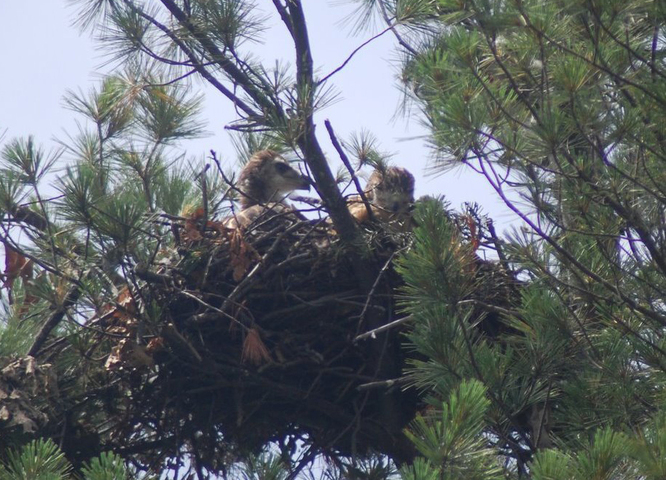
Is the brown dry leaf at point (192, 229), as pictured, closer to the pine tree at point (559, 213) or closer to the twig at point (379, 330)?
the twig at point (379, 330)

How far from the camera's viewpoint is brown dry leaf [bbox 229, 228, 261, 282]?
5895 mm

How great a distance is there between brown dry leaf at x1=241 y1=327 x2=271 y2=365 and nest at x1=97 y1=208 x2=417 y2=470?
20mm

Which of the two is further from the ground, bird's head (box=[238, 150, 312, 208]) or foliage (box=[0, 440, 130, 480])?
bird's head (box=[238, 150, 312, 208])

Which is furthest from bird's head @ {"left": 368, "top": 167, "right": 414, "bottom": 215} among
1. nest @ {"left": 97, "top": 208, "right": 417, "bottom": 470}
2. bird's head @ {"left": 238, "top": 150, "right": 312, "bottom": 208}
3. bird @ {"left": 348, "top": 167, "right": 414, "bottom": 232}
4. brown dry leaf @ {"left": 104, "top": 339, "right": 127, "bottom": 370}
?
brown dry leaf @ {"left": 104, "top": 339, "right": 127, "bottom": 370}

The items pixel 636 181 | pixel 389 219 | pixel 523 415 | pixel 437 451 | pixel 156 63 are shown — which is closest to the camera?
pixel 437 451

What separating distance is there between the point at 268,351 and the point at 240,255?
471 millimetres

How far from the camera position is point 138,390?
19.5 feet

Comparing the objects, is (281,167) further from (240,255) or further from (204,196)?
(204,196)

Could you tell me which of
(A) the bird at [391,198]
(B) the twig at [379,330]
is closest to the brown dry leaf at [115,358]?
(B) the twig at [379,330]

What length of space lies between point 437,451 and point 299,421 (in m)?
2.16

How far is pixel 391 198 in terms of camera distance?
23.4 feet

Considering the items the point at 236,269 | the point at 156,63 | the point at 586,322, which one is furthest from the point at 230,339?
the point at 586,322

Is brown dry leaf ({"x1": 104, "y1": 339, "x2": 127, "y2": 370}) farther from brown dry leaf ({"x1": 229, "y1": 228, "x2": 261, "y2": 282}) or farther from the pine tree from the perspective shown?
the pine tree

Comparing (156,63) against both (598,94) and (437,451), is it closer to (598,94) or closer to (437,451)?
(598,94)
